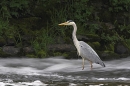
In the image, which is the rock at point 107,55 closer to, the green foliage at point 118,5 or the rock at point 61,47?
the rock at point 61,47

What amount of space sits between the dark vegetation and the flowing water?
0.56 metres

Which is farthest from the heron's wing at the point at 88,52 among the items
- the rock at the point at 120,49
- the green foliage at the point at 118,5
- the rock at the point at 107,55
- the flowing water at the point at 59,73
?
the green foliage at the point at 118,5

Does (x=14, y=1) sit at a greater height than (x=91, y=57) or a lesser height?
greater

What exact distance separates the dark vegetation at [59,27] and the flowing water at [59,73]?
56 cm

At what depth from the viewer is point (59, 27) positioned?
36.4 ft

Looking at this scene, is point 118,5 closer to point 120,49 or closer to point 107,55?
point 120,49

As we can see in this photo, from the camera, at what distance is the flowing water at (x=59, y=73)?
6365 millimetres

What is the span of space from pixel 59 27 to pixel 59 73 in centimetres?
327

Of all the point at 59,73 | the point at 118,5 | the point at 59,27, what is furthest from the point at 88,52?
the point at 118,5

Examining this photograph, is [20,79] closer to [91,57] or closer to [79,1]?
[91,57]

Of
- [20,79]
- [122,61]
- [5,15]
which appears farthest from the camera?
[5,15]

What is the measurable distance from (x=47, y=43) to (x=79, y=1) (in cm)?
208

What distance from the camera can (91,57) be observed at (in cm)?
905

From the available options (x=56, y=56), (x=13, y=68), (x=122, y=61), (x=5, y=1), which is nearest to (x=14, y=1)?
(x=5, y=1)
